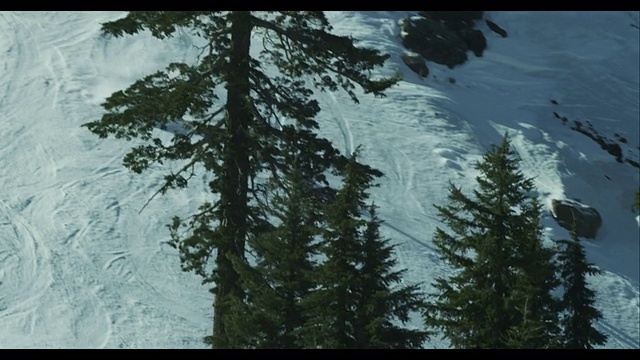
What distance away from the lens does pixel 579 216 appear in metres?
34.0

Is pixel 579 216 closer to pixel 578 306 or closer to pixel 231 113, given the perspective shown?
pixel 578 306

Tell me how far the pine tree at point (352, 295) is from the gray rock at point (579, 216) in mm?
19804

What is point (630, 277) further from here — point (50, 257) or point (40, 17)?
point (40, 17)

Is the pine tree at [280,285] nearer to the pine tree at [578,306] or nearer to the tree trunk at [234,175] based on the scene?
the tree trunk at [234,175]

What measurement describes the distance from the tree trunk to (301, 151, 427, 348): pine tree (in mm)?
1886

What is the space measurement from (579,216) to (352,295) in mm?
21235

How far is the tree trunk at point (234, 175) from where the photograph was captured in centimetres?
1570

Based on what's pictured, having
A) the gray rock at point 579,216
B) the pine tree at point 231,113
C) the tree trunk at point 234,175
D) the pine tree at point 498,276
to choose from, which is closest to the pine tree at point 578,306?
the pine tree at point 498,276

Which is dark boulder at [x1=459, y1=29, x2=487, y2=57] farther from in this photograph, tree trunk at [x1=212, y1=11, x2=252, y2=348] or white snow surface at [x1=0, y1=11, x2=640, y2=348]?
tree trunk at [x1=212, y1=11, x2=252, y2=348]

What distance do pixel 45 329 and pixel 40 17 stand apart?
2152 centimetres

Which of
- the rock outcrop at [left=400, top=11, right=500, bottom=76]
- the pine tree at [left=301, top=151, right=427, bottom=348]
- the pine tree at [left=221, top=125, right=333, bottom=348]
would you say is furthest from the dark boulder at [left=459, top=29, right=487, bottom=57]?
the pine tree at [left=301, top=151, right=427, bottom=348]

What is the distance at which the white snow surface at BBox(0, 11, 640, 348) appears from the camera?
2555cm
